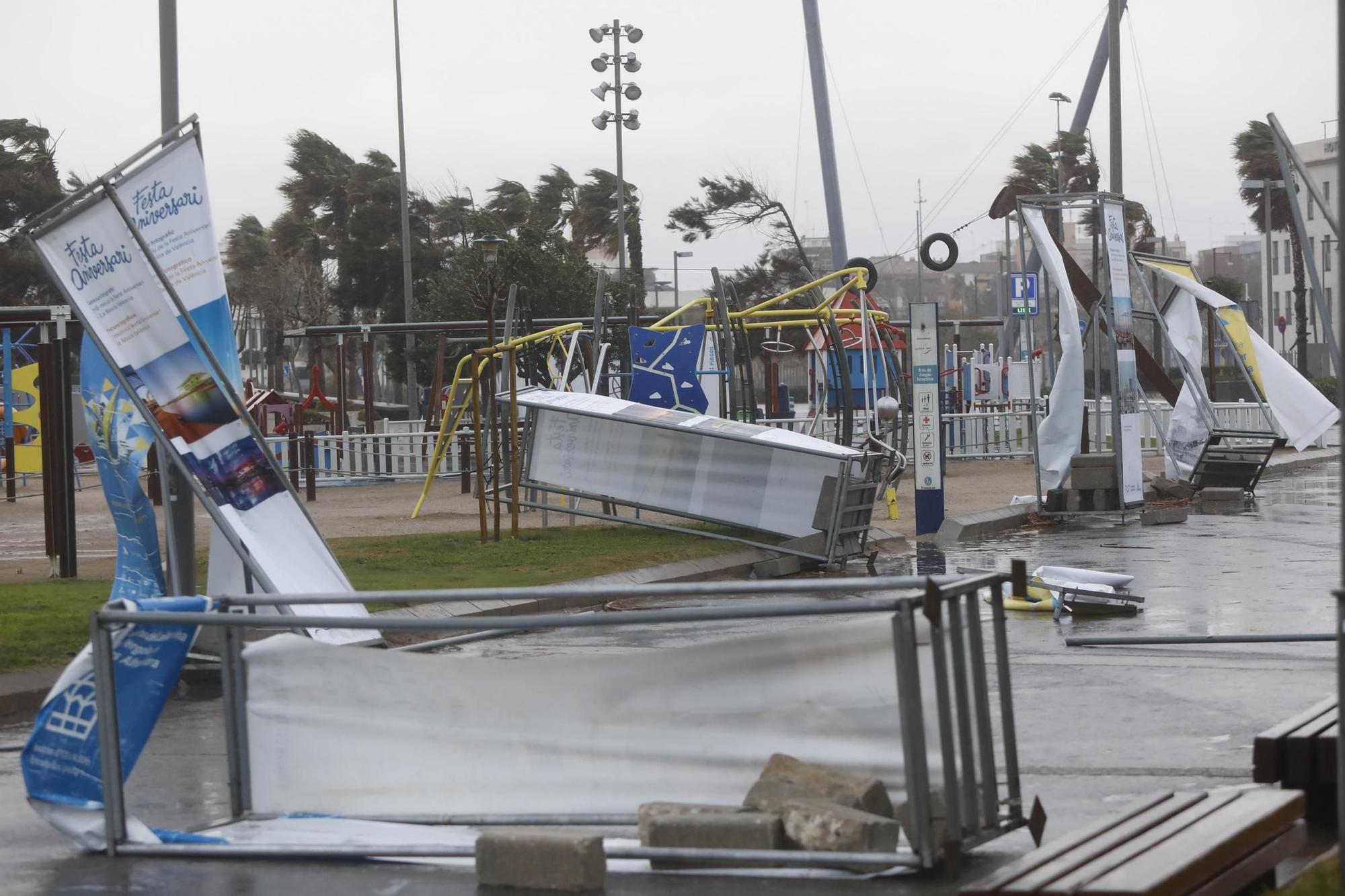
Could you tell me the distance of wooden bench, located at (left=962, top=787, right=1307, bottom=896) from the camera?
3.96 meters

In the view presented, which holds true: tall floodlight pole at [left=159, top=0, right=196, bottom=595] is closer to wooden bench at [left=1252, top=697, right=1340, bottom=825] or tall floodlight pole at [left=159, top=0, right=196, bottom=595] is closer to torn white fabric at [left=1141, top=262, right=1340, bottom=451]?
wooden bench at [left=1252, top=697, right=1340, bottom=825]

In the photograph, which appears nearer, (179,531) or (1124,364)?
(179,531)

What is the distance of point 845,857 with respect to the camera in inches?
190

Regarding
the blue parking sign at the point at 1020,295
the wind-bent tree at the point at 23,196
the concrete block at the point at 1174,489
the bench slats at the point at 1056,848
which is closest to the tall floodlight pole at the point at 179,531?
the bench slats at the point at 1056,848

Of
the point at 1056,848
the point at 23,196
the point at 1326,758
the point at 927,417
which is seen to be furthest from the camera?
the point at 23,196

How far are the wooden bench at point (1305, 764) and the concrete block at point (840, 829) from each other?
54.1 inches

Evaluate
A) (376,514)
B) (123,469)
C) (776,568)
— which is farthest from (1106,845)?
(376,514)

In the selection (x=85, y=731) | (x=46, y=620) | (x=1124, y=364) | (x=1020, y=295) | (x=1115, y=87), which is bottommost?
(x=46, y=620)

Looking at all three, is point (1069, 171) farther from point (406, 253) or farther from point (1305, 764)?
point (1305, 764)

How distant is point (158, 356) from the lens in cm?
928

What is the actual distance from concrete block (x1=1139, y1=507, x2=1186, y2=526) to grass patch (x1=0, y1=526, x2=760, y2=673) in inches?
201

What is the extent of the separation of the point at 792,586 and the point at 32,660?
20.3ft

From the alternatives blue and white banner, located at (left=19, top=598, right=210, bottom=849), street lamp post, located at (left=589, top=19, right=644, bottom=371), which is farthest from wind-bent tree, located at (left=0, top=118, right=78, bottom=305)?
blue and white banner, located at (left=19, top=598, right=210, bottom=849)

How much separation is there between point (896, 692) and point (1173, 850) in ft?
3.06
